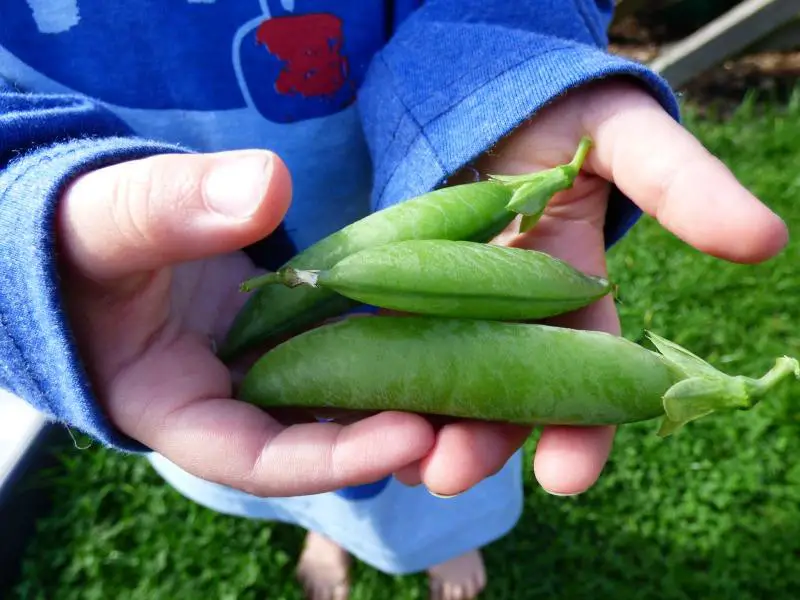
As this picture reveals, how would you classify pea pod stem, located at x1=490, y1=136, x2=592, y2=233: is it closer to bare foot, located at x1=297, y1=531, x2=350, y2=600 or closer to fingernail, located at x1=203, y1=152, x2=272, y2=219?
fingernail, located at x1=203, y1=152, x2=272, y2=219

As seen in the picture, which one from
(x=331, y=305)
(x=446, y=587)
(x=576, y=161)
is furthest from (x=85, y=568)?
(x=576, y=161)

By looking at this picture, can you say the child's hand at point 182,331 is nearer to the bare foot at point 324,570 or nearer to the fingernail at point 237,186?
the fingernail at point 237,186

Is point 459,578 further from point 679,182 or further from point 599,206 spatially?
point 679,182

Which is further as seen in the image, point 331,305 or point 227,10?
point 227,10

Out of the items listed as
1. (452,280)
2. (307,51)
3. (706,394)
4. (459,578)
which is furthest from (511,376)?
(459,578)

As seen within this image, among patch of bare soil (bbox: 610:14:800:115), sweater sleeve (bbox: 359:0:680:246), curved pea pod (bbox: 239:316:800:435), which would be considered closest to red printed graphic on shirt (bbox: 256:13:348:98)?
sweater sleeve (bbox: 359:0:680:246)

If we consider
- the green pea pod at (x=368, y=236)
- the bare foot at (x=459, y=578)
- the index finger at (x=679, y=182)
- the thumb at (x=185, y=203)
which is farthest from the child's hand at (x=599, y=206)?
the bare foot at (x=459, y=578)

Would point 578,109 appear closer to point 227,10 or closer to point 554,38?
point 554,38
